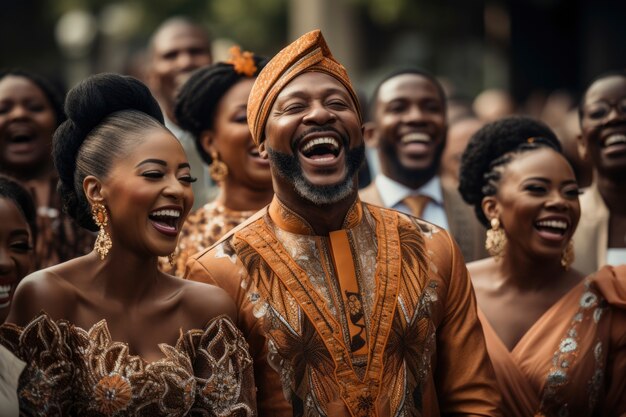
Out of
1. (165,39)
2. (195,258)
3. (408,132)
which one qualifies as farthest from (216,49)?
(195,258)

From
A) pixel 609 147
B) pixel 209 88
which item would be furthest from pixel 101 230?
pixel 609 147

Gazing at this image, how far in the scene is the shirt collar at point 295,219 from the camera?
266 inches

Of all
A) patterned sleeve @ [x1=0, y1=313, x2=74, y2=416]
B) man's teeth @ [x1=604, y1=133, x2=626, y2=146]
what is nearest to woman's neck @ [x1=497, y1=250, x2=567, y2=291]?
man's teeth @ [x1=604, y1=133, x2=626, y2=146]

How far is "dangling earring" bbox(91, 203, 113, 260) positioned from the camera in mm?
6172

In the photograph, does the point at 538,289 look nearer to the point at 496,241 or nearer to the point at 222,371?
the point at 496,241

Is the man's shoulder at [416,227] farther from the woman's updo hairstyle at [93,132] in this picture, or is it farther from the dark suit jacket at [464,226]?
the dark suit jacket at [464,226]

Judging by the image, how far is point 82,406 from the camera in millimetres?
5957

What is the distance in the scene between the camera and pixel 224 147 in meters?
8.53

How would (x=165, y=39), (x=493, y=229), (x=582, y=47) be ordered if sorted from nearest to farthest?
(x=493, y=229) → (x=165, y=39) → (x=582, y=47)

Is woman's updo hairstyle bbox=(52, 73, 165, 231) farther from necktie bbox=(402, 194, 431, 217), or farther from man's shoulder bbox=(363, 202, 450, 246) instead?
necktie bbox=(402, 194, 431, 217)

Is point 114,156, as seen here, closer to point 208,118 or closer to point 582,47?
point 208,118

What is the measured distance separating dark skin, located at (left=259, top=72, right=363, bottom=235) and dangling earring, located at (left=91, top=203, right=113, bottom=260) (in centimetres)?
94

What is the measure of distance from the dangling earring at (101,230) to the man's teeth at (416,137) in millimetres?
3946

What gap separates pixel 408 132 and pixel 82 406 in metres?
4.40
